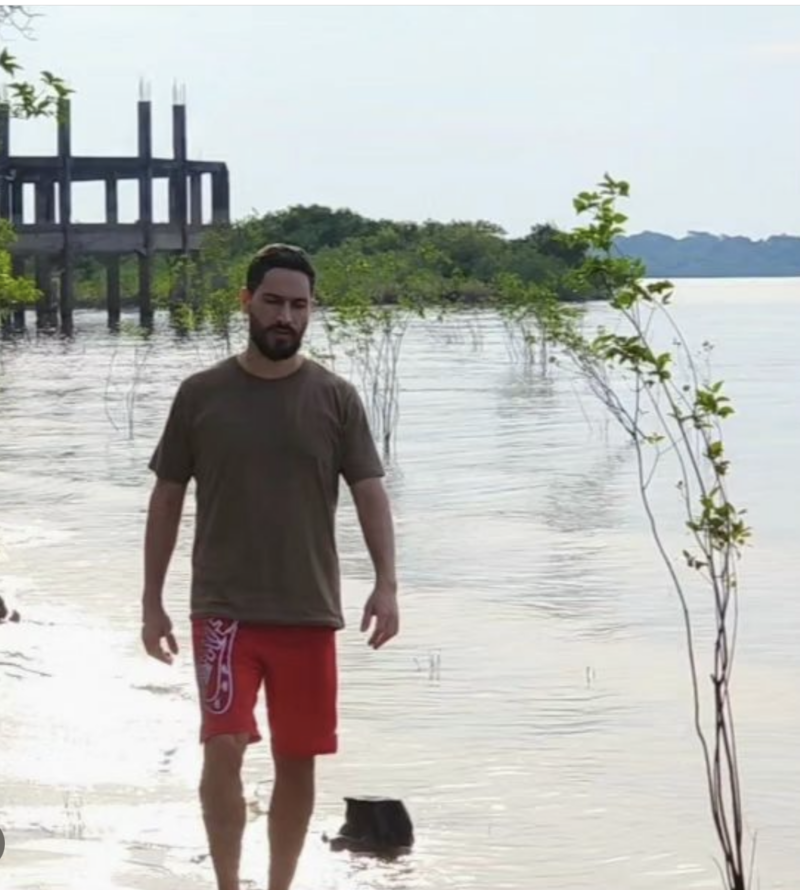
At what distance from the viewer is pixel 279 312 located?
5.87m

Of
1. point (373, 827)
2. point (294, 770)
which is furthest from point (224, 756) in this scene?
point (373, 827)

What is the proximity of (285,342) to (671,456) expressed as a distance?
27.3m

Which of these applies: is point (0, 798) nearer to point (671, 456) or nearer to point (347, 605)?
point (347, 605)

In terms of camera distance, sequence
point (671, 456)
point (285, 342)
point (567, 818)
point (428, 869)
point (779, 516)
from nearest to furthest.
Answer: point (285, 342) < point (428, 869) < point (567, 818) < point (779, 516) < point (671, 456)

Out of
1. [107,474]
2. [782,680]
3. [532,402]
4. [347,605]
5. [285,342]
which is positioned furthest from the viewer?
[532,402]

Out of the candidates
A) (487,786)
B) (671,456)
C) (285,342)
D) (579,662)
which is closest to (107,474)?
(671,456)

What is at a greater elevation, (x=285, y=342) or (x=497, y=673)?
(x=285, y=342)

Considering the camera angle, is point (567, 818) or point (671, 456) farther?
point (671, 456)

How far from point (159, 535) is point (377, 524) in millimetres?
537

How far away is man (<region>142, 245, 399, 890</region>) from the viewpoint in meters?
5.83

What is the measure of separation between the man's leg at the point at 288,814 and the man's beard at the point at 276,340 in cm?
99

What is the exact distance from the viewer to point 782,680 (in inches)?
539

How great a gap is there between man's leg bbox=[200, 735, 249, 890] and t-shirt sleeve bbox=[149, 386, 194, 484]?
0.65 m

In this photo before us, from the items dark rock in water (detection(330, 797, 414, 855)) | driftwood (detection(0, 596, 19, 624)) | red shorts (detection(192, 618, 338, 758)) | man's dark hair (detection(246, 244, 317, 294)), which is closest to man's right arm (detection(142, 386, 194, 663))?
red shorts (detection(192, 618, 338, 758))
